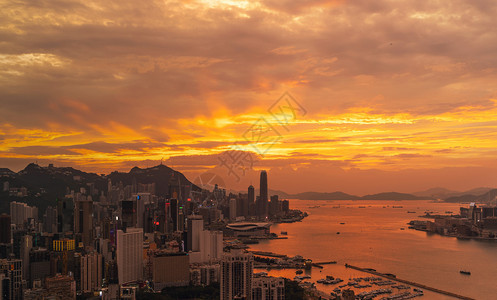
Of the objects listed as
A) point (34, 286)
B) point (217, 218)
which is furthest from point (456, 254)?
point (217, 218)

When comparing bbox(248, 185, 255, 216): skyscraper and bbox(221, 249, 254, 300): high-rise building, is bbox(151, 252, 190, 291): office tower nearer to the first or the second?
bbox(221, 249, 254, 300): high-rise building

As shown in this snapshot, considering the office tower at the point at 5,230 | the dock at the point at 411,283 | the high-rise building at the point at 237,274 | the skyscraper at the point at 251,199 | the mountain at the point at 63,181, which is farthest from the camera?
the skyscraper at the point at 251,199

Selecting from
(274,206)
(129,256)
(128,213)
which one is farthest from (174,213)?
(274,206)

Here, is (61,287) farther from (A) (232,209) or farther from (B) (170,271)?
(A) (232,209)

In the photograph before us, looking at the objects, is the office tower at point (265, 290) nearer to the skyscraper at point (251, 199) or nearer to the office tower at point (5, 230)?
the office tower at point (5, 230)

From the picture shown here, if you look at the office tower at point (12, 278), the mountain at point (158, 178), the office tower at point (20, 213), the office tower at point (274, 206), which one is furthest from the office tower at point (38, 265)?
the office tower at point (274, 206)

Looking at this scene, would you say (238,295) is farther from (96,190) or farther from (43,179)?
(96,190)

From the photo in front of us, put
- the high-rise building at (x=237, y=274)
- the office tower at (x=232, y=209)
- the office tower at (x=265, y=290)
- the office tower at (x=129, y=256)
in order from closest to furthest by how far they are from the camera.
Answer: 1. the office tower at (x=265, y=290)
2. the high-rise building at (x=237, y=274)
3. the office tower at (x=129, y=256)
4. the office tower at (x=232, y=209)

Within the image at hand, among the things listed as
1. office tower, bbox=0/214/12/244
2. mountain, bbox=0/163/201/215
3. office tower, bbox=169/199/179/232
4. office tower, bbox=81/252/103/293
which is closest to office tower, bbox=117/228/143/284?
office tower, bbox=81/252/103/293
